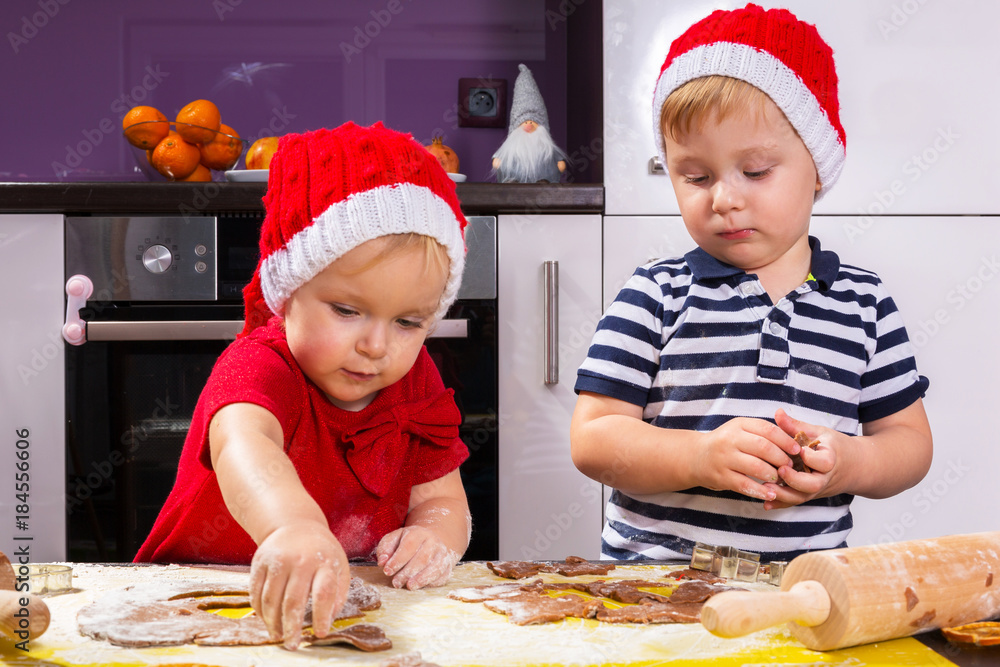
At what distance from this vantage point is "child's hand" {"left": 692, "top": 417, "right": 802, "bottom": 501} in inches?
28.5

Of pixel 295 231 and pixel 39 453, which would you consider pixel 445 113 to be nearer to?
pixel 39 453

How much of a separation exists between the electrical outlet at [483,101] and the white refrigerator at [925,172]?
489 millimetres

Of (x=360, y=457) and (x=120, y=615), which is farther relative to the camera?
(x=360, y=457)

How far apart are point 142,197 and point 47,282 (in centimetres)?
24

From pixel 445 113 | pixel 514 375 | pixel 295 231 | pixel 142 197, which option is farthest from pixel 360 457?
pixel 445 113

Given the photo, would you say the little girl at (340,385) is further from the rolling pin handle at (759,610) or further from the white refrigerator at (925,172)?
the white refrigerator at (925,172)

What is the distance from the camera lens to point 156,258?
1.50 metres

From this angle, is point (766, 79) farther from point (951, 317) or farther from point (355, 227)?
point (951, 317)

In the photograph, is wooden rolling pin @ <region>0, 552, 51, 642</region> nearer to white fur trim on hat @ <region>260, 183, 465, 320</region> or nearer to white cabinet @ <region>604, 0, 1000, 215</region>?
white fur trim on hat @ <region>260, 183, 465, 320</region>

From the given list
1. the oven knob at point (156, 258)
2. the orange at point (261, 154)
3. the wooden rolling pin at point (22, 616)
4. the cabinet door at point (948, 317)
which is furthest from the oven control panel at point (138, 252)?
the cabinet door at point (948, 317)

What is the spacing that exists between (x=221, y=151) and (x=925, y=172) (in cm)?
148

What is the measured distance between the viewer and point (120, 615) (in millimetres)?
554

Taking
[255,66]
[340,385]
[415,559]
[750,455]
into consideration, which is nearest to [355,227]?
[340,385]

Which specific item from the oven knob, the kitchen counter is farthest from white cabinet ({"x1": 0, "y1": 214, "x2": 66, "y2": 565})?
the kitchen counter
